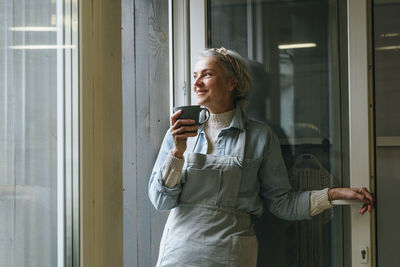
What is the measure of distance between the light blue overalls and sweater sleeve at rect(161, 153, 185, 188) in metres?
0.06

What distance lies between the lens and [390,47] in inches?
67.1

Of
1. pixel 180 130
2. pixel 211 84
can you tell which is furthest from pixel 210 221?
pixel 211 84

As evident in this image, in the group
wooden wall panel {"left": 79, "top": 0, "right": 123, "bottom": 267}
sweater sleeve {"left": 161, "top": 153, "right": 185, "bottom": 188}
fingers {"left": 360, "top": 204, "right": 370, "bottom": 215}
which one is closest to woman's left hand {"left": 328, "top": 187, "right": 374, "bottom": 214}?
fingers {"left": 360, "top": 204, "right": 370, "bottom": 215}

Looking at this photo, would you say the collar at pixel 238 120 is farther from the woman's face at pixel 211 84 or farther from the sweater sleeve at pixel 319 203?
the sweater sleeve at pixel 319 203

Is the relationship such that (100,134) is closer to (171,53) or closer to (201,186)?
(201,186)

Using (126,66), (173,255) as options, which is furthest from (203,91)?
(173,255)

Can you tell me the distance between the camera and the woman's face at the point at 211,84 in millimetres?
1618

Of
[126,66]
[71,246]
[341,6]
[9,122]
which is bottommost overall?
[71,246]

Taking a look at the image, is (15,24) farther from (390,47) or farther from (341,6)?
(390,47)

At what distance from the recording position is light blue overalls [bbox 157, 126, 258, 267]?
1.52 meters

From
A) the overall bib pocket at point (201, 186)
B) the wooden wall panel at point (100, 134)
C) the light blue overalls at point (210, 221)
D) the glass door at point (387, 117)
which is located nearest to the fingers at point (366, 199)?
the glass door at point (387, 117)

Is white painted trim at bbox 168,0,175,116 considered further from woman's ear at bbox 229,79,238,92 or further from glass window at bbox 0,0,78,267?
glass window at bbox 0,0,78,267

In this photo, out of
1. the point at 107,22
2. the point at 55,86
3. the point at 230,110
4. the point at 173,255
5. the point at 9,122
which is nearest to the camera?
the point at 9,122

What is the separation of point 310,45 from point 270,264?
2.97ft
